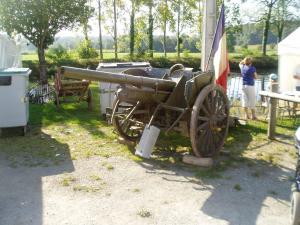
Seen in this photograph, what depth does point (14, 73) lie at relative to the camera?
26.8 feet

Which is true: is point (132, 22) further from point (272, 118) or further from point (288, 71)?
point (272, 118)

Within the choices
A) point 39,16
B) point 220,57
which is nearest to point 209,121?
point 220,57

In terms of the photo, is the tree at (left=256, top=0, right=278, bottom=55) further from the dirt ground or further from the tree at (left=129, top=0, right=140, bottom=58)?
the dirt ground

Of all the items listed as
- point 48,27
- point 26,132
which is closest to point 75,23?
point 48,27

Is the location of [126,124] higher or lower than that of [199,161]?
higher

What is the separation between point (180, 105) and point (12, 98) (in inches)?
138

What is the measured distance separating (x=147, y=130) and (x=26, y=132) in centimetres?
345

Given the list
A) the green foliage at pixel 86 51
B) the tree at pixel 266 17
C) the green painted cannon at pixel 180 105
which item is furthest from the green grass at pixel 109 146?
the tree at pixel 266 17

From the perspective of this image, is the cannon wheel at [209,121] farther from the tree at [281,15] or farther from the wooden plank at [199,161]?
the tree at [281,15]

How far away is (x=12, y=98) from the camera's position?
8305mm

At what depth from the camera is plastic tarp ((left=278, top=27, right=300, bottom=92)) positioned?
8748 millimetres

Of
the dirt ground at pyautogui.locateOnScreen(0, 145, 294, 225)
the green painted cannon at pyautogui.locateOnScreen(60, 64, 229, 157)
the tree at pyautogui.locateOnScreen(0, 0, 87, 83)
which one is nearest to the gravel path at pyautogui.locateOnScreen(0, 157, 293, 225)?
the dirt ground at pyautogui.locateOnScreen(0, 145, 294, 225)

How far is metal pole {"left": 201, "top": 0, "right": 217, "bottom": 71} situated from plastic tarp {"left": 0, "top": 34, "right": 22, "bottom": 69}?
5896 mm

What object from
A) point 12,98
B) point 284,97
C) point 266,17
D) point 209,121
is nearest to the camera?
point 209,121
